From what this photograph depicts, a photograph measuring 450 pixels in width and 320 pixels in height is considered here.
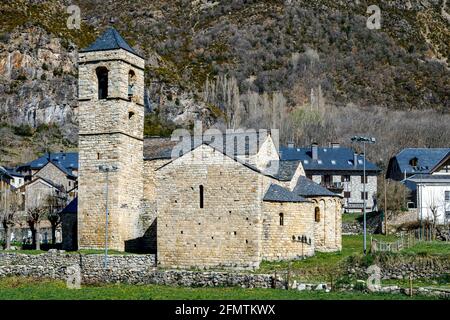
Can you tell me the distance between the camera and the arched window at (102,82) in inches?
1875

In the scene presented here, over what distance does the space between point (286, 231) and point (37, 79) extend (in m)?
92.3

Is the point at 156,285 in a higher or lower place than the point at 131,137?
lower

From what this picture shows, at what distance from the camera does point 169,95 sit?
5408 inches

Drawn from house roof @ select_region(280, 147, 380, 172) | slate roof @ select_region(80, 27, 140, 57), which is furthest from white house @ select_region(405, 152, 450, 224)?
slate roof @ select_region(80, 27, 140, 57)

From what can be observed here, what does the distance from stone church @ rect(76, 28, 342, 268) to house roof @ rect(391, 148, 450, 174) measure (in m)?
28.9

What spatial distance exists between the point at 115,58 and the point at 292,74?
110 m

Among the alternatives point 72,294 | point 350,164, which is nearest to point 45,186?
point 350,164

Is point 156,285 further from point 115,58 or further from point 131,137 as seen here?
point 115,58

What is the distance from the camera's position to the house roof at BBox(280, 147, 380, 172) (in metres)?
79.5

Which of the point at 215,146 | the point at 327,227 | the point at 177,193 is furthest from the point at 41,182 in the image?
the point at 327,227

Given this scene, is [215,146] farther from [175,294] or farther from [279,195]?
[175,294]

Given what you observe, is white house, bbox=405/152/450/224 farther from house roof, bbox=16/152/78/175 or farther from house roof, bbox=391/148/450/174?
house roof, bbox=16/152/78/175

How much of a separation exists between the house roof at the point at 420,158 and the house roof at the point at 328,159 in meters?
3.19

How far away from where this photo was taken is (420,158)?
249 ft
